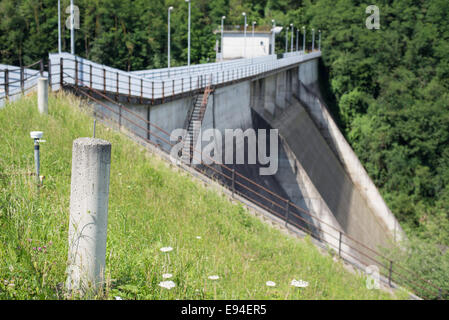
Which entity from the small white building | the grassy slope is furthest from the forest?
the grassy slope

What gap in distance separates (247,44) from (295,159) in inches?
1289

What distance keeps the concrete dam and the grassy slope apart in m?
2.10

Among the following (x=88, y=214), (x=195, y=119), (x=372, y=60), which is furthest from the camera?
(x=372, y=60)

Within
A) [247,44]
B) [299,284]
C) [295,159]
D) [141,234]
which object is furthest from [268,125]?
[247,44]

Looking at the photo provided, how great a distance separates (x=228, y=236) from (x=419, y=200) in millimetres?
37279

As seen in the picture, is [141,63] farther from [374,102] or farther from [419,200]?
[419,200]

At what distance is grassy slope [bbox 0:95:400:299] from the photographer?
4109 mm

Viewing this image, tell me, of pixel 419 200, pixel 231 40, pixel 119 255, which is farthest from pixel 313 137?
pixel 119 255

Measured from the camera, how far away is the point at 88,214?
12.2 feet

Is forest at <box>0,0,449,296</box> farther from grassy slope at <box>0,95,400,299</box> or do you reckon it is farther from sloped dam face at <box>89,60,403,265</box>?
grassy slope at <box>0,95,400,299</box>

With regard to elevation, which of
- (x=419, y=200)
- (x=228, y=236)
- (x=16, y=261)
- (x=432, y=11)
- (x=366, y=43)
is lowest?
(x=419, y=200)

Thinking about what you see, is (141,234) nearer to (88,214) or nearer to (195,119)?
(88,214)

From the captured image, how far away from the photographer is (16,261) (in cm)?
396

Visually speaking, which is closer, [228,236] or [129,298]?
[129,298]
